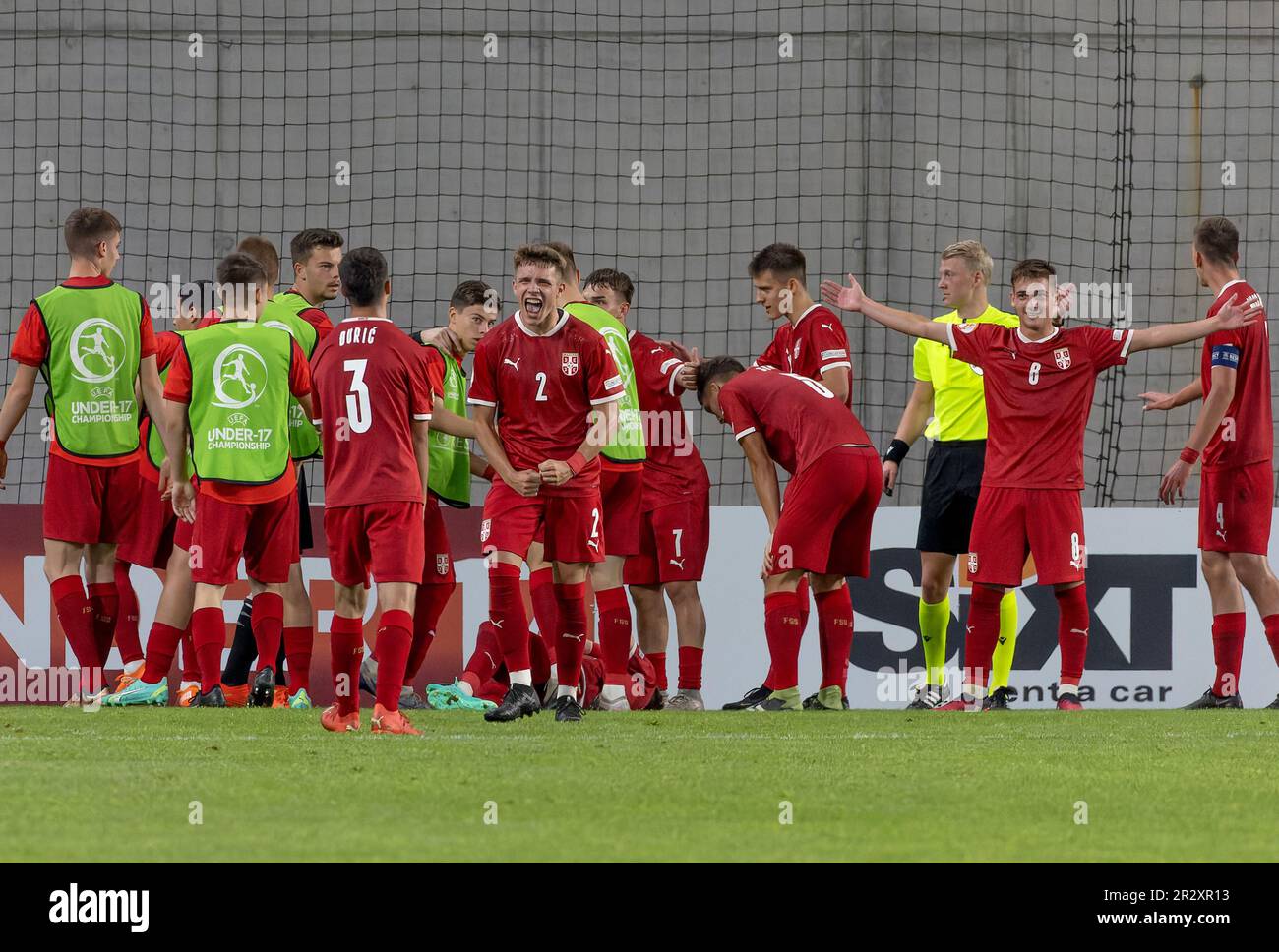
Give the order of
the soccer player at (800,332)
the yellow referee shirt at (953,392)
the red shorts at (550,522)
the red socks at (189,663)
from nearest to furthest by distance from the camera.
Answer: the red shorts at (550,522)
the soccer player at (800,332)
the yellow referee shirt at (953,392)
the red socks at (189,663)

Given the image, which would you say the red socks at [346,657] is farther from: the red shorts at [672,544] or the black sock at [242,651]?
the red shorts at [672,544]

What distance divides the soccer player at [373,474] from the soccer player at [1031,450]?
193 centimetres

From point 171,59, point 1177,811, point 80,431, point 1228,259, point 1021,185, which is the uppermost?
point 171,59

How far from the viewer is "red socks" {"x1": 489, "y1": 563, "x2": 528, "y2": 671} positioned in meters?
6.07

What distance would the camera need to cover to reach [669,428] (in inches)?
307

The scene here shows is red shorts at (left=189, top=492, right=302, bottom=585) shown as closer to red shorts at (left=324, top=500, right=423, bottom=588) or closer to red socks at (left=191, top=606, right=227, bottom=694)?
red socks at (left=191, top=606, right=227, bottom=694)

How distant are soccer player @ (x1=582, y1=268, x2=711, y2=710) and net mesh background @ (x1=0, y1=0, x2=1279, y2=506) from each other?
4.45m

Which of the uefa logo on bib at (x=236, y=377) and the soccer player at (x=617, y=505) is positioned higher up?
the uefa logo on bib at (x=236, y=377)

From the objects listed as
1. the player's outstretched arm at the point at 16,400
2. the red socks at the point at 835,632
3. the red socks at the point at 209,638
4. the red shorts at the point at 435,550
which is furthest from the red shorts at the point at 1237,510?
the player's outstretched arm at the point at 16,400

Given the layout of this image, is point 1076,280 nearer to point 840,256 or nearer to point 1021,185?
point 1021,185

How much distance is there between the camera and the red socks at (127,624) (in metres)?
7.60

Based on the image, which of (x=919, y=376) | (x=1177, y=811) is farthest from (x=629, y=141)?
(x=1177, y=811)

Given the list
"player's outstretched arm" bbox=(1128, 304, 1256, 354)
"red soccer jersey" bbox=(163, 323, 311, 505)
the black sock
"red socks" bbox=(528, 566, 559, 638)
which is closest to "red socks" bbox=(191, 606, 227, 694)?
"red soccer jersey" bbox=(163, 323, 311, 505)
